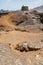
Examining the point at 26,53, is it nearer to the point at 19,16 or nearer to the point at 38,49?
the point at 38,49

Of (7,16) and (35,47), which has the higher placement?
(35,47)

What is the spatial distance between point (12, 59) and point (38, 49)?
8.53ft

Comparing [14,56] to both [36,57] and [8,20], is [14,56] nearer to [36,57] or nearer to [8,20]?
[36,57]

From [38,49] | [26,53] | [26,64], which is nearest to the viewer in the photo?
[26,64]

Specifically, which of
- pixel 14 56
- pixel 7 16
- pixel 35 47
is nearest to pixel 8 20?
pixel 7 16

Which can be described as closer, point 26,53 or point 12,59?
point 12,59

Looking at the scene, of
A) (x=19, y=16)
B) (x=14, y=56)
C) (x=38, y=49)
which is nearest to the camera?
(x=14, y=56)

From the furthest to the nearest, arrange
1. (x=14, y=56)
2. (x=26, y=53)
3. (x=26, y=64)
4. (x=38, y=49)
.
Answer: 1. (x=38, y=49)
2. (x=26, y=53)
3. (x=14, y=56)
4. (x=26, y=64)

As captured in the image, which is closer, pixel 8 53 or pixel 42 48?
pixel 8 53

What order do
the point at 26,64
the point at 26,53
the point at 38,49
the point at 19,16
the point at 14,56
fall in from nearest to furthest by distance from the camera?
the point at 26,64 < the point at 14,56 < the point at 26,53 < the point at 38,49 < the point at 19,16

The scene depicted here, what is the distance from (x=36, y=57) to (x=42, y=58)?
0.26 metres

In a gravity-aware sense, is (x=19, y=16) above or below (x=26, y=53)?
below

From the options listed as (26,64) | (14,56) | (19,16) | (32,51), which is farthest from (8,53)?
(19,16)

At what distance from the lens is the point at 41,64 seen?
7496 mm
